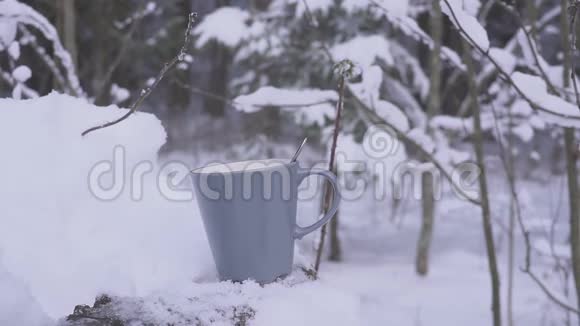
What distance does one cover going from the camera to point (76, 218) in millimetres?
801

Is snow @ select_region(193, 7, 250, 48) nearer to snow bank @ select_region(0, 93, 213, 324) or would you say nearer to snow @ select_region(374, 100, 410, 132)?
snow @ select_region(374, 100, 410, 132)

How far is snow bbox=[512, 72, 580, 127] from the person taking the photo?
0.99m

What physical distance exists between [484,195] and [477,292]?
7.87ft

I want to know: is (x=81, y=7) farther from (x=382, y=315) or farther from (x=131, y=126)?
(x=131, y=126)

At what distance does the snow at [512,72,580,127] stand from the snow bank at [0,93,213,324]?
76cm

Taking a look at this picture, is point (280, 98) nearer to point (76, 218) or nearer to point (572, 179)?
point (76, 218)

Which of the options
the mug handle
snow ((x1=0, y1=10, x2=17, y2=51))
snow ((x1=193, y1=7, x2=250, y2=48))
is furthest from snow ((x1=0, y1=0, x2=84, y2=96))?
snow ((x1=193, y1=7, x2=250, y2=48))

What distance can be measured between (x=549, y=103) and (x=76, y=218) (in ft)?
3.16

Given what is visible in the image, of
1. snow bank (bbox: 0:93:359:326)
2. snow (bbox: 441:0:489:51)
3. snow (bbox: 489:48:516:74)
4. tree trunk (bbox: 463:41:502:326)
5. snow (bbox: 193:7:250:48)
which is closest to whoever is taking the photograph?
snow bank (bbox: 0:93:359:326)

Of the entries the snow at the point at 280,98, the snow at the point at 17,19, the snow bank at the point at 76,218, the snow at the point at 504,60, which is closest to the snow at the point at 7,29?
the snow at the point at 17,19

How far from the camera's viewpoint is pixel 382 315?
10.7ft

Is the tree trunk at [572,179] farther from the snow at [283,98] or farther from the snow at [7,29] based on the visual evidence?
the snow at [7,29]

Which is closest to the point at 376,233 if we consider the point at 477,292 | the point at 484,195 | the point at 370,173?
the point at 370,173

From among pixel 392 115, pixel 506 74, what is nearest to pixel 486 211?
pixel 392 115
